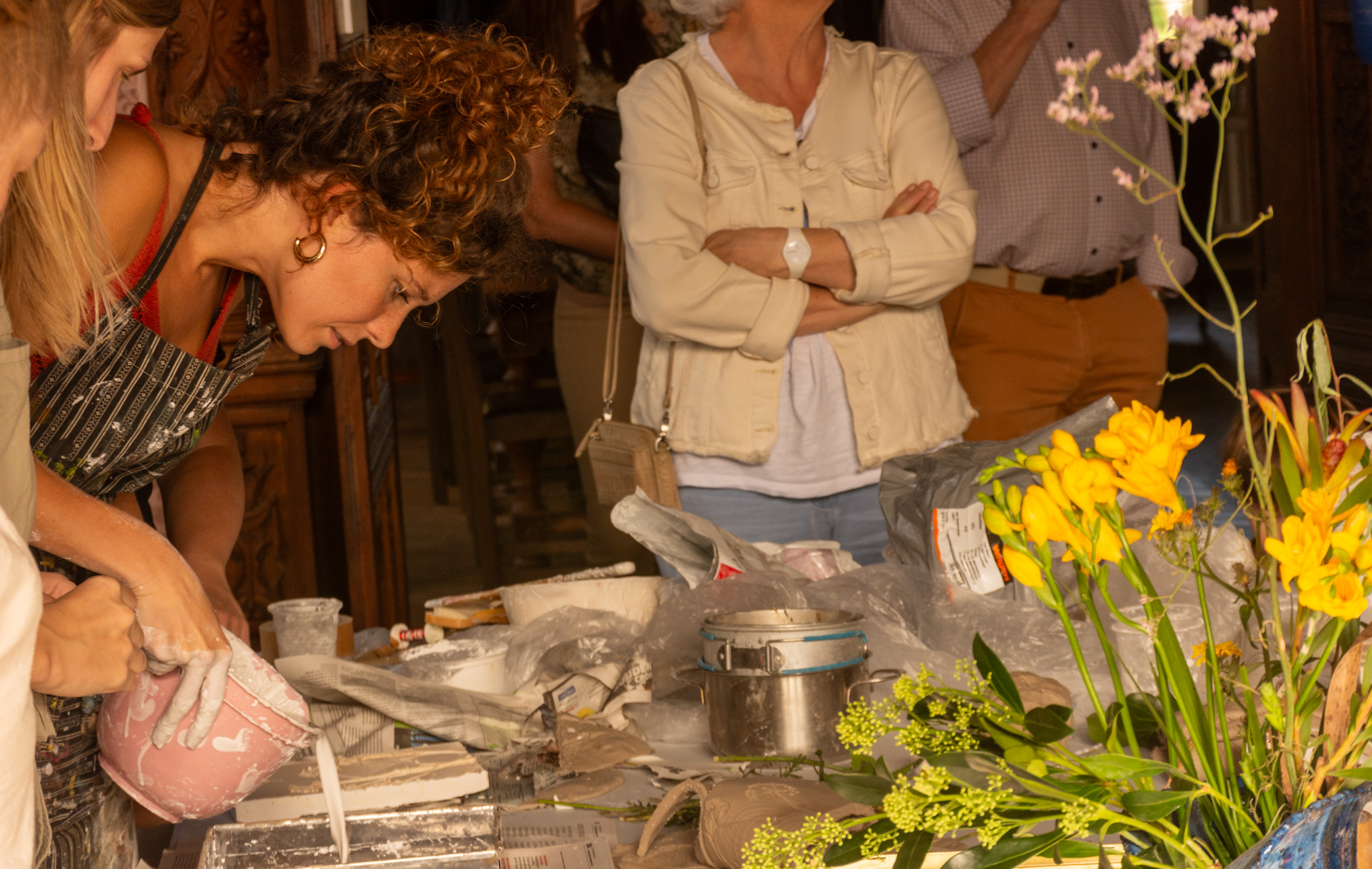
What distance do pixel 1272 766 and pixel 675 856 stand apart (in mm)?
534

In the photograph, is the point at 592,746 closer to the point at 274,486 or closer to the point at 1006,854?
the point at 1006,854

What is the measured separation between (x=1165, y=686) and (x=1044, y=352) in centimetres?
188

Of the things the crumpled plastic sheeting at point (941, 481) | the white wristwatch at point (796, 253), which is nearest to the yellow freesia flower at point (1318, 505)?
the crumpled plastic sheeting at point (941, 481)

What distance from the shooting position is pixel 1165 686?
73cm

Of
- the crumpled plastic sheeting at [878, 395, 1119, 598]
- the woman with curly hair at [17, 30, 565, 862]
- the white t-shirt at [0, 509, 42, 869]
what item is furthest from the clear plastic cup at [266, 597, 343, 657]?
the white t-shirt at [0, 509, 42, 869]

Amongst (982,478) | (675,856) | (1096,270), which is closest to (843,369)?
(1096,270)

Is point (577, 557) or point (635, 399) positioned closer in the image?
point (635, 399)

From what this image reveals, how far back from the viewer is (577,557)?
545cm

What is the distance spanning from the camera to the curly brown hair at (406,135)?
127cm

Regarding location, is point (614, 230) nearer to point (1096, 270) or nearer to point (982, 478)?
point (1096, 270)

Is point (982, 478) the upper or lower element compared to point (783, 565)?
upper

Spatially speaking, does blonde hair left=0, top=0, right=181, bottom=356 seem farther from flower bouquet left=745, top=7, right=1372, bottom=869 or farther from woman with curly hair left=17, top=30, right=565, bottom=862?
flower bouquet left=745, top=7, right=1372, bottom=869

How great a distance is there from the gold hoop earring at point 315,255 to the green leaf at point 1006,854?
91 centimetres

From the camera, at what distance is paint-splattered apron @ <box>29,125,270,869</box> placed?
1.13m
